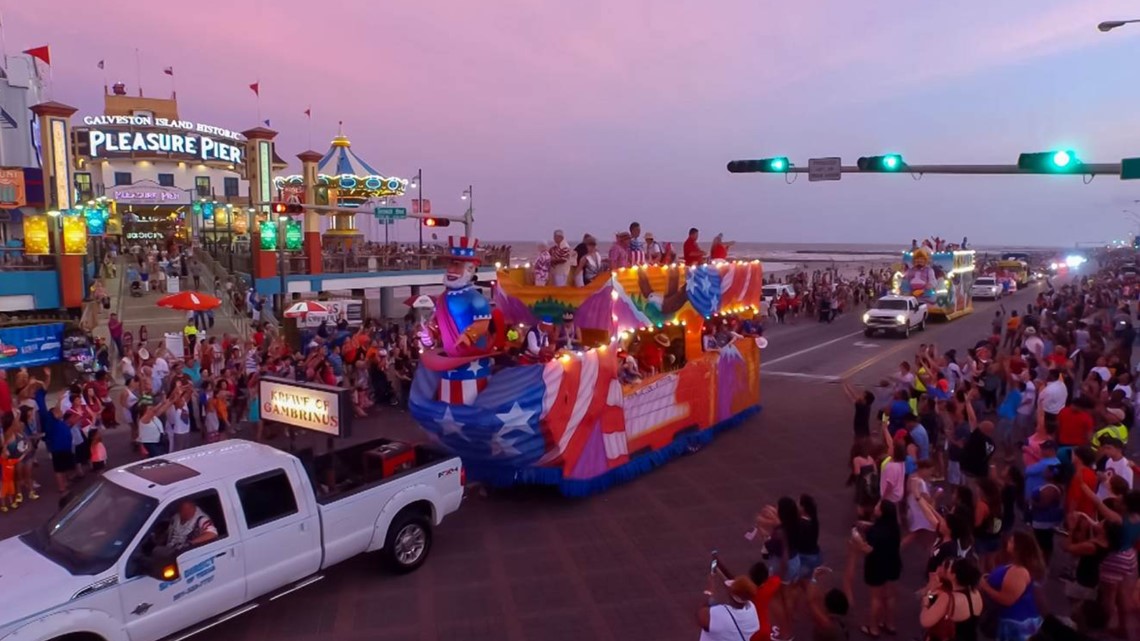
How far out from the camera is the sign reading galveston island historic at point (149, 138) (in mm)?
44344

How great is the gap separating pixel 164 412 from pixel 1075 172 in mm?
14277

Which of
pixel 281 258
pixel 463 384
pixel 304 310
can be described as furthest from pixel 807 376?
pixel 281 258

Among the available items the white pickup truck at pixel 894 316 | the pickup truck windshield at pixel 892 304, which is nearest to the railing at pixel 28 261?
the white pickup truck at pixel 894 316

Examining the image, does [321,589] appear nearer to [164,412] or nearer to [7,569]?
[7,569]

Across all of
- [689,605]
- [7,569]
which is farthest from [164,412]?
[689,605]

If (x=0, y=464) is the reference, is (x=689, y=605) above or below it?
below

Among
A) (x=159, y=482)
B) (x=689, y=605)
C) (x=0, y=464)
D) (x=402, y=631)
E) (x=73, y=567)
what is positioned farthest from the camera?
(x=0, y=464)

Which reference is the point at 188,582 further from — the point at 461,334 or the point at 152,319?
the point at 152,319

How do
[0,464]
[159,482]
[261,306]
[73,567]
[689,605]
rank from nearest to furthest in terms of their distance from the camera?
[73,567], [159,482], [689,605], [0,464], [261,306]

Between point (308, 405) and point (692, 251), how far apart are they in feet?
27.2

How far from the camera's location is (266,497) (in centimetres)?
702

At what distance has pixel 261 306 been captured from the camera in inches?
1024

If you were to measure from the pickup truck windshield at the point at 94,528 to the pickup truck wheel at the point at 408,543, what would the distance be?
2662 mm

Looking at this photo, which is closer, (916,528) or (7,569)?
(7,569)
